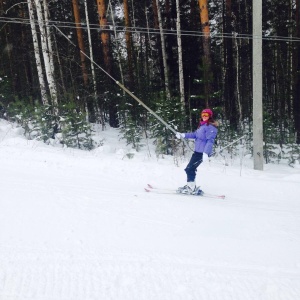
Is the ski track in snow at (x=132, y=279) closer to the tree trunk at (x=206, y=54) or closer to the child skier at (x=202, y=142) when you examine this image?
the child skier at (x=202, y=142)

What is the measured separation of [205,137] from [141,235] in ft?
9.11

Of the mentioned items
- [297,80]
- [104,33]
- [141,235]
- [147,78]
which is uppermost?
[104,33]

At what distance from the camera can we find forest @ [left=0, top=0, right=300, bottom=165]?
1084 centimetres

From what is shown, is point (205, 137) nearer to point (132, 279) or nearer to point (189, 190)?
point (189, 190)

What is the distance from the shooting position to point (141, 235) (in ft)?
14.5

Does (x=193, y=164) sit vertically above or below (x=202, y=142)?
below

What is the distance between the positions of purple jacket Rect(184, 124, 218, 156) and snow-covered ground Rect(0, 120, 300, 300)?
41.0 inches

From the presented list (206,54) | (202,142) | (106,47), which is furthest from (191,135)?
(106,47)

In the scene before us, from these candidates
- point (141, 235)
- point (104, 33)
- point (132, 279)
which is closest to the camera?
point (132, 279)

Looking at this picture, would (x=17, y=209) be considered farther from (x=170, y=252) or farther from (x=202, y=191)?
(x=202, y=191)

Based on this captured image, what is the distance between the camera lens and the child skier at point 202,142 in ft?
20.6

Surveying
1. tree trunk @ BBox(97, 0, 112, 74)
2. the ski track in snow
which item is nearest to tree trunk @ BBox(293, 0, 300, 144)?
tree trunk @ BBox(97, 0, 112, 74)

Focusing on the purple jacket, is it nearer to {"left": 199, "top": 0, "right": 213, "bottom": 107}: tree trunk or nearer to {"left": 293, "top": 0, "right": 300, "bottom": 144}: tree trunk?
{"left": 199, "top": 0, "right": 213, "bottom": 107}: tree trunk

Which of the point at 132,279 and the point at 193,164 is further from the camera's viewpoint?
the point at 193,164
